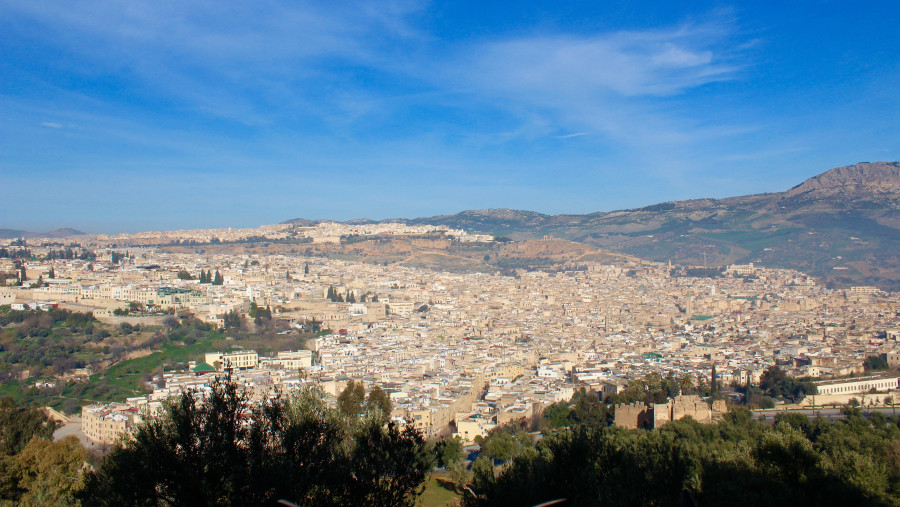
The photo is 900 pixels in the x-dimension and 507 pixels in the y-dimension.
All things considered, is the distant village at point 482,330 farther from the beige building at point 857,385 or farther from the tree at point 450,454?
the tree at point 450,454

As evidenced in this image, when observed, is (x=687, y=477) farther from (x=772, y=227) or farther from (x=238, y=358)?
(x=772, y=227)

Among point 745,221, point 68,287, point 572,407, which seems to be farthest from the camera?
point 745,221

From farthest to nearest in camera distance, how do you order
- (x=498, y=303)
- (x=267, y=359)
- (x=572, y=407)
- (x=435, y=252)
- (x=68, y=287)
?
(x=435, y=252) → (x=498, y=303) → (x=68, y=287) → (x=267, y=359) → (x=572, y=407)

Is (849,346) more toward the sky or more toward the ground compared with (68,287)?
more toward the ground

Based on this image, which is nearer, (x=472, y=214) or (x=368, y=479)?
(x=368, y=479)

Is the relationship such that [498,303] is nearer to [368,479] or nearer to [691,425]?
[691,425]

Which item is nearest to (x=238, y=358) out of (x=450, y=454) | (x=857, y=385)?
(x=450, y=454)

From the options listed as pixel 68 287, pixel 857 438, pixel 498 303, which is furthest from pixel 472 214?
pixel 857 438
